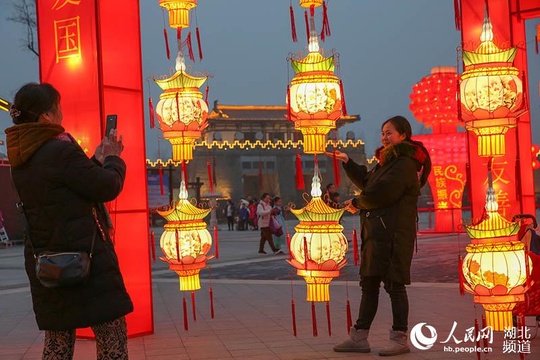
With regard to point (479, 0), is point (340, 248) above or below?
below

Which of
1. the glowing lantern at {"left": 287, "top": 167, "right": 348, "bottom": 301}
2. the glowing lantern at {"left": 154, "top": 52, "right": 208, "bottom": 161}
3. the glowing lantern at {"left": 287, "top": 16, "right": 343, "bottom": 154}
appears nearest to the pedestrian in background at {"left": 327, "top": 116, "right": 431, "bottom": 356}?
the glowing lantern at {"left": 287, "top": 167, "right": 348, "bottom": 301}

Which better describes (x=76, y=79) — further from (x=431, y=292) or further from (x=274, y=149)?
(x=274, y=149)

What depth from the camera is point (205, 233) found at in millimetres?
7207

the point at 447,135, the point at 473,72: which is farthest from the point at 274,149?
the point at 473,72

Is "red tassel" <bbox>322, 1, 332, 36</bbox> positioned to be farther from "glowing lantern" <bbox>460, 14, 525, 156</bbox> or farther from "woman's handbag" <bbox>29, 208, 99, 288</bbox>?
"woman's handbag" <bbox>29, 208, 99, 288</bbox>

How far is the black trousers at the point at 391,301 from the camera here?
17.0 feet

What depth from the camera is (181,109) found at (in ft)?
23.4

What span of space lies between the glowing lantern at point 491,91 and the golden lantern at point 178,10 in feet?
8.56

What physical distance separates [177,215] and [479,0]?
3.29 m

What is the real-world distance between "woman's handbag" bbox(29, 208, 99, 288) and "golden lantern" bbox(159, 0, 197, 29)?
Result: 14.3ft

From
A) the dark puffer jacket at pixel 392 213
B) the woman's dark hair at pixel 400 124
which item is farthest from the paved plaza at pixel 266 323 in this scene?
the woman's dark hair at pixel 400 124

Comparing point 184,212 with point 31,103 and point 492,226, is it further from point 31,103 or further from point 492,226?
point 31,103

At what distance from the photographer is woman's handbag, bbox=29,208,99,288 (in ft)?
10.4

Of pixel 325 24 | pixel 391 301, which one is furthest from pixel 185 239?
pixel 391 301
